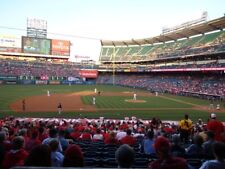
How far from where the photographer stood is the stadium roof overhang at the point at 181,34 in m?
63.9

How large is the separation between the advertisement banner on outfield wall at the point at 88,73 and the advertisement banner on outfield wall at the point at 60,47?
1437 cm

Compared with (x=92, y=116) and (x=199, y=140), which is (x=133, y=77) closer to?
(x=92, y=116)

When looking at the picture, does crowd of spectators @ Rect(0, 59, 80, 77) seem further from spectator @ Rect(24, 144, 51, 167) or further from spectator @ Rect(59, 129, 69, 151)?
spectator @ Rect(24, 144, 51, 167)

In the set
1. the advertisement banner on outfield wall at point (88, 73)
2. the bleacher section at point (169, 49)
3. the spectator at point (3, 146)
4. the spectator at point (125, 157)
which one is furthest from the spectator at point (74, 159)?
the advertisement banner on outfield wall at point (88, 73)

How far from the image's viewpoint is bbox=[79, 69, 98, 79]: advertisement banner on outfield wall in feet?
331

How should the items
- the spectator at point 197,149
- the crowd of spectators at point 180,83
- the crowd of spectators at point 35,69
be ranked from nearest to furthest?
the spectator at point 197,149, the crowd of spectators at point 180,83, the crowd of spectators at point 35,69

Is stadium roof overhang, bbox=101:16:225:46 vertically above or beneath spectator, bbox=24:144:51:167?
above

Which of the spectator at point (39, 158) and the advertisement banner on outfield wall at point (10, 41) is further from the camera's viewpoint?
the advertisement banner on outfield wall at point (10, 41)

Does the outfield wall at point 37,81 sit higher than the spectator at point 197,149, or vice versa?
the outfield wall at point 37,81

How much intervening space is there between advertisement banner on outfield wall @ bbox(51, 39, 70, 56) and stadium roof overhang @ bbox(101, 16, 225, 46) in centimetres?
1449

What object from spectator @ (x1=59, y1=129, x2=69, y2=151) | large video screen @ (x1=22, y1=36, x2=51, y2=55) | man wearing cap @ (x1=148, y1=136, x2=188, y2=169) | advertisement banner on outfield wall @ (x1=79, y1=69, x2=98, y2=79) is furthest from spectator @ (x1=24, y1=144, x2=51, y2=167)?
large video screen @ (x1=22, y1=36, x2=51, y2=55)

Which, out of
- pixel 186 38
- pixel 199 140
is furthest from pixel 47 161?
pixel 186 38

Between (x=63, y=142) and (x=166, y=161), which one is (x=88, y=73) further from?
(x=166, y=161)

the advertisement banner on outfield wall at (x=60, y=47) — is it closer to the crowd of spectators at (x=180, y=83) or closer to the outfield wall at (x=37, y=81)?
the outfield wall at (x=37, y=81)
